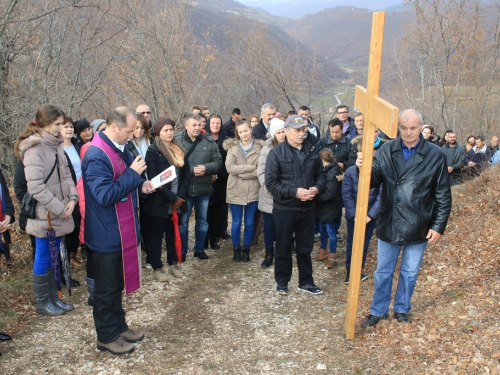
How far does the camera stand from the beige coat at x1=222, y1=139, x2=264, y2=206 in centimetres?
644

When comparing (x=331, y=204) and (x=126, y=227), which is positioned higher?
(x=126, y=227)

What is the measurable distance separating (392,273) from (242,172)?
2.95 meters

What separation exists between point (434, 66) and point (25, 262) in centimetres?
1523

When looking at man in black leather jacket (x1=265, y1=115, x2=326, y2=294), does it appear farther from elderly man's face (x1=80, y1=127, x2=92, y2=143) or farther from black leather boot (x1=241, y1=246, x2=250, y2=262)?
elderly man's face (x1=80, y1=127, x2=92, y2=143)

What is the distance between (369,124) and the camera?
12.3ft

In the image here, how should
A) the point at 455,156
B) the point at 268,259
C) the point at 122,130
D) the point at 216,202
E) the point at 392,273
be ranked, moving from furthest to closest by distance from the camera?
the point at 455,156
the point at 216,202
the point at 268,259
the point at 392,273
the point at 122,130

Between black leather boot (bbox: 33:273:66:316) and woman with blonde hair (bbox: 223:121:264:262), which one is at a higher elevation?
woman with blonde hair (bbox: 223:121:264:262)

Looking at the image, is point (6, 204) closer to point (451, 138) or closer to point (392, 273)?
point (392, 273)

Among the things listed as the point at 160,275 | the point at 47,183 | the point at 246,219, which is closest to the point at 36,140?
the point at 47,183

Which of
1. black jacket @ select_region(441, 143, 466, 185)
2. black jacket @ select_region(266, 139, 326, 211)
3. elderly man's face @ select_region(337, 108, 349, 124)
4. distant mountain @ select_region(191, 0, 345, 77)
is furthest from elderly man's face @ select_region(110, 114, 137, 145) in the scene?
distant mountain @ select_region(191, 0, 345, 77)

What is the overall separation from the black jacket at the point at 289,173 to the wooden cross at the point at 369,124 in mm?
1191

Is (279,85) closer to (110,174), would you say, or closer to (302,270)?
(302,270)

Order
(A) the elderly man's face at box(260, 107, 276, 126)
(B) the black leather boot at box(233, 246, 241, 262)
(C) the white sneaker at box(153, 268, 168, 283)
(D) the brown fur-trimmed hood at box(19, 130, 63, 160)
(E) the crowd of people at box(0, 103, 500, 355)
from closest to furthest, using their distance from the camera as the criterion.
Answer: (E) the crowd of people at box(0, 103, 500, 355)
(D) the brown fur-trimmed hood at box(19, 130, 63, 160)
(C) the white sneaker at box(153, 268, 168, 283)
(B) the black leather boot at box(233, 246, 241, 262)
(A) the elderly man's face at box(260, 107, 276, 126)

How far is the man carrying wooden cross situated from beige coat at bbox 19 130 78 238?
126 inches
